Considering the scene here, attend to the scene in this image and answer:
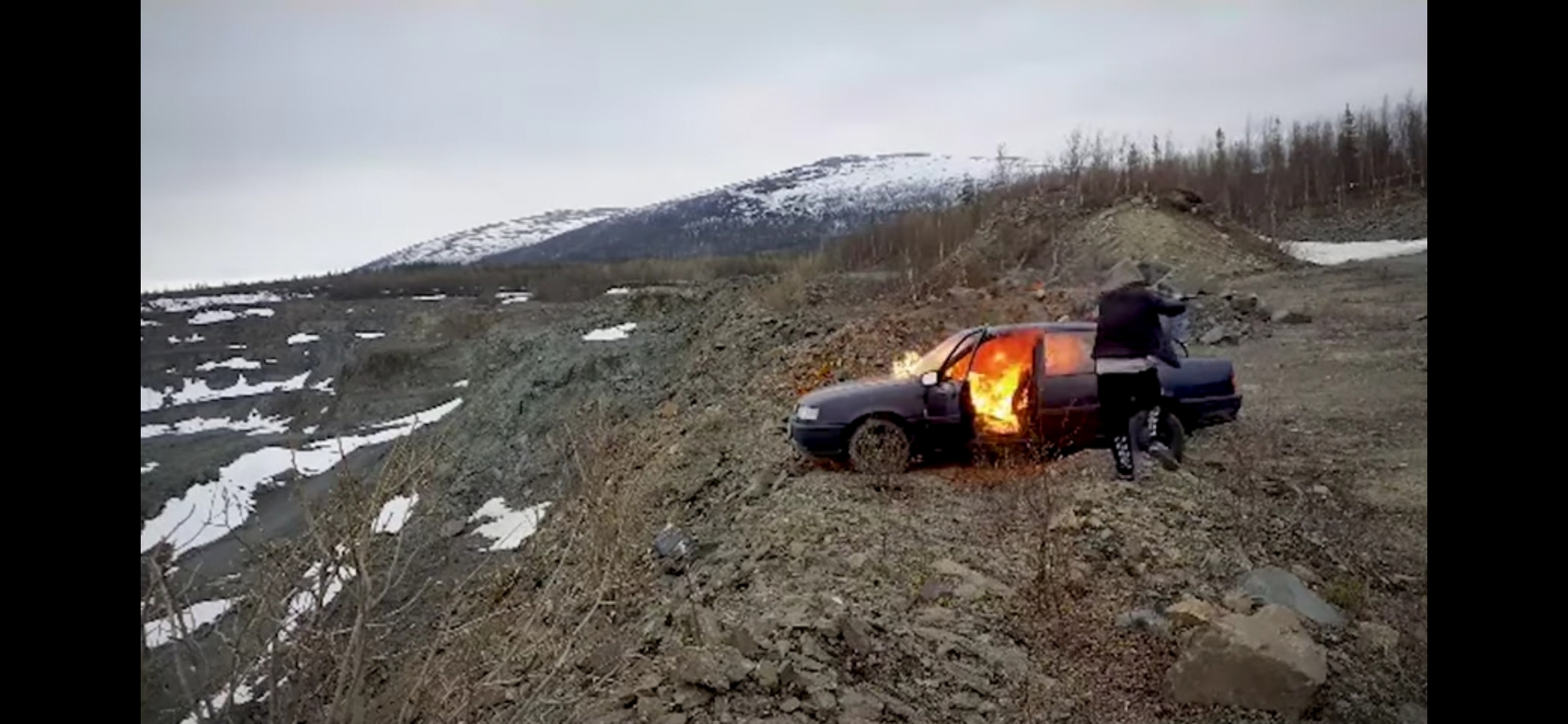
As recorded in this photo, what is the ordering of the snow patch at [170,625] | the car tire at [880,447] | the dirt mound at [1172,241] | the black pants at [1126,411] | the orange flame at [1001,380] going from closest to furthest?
1. the snow patch at [170,625]
2. the black pants at [1126,411]
3. the orange flame at [1001,380]
4. the dirt mound at [1172,241]
5. the car tire at [880,447]

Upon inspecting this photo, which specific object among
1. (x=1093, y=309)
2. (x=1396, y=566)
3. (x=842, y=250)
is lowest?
(x=1396, y=566)

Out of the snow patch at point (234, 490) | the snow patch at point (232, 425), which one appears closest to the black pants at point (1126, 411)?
the snow patch at point (234, 490)

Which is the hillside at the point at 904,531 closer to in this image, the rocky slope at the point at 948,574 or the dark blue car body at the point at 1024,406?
the rocky slope at the point at 948,574

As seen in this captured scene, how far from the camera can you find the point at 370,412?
5.22 m

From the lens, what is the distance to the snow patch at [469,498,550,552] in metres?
5.67

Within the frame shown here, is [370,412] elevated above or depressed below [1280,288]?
below

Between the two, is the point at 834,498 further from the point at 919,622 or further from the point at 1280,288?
the point at 1280,288

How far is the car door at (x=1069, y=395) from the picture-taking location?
12.8 feet

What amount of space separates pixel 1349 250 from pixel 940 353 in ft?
5.68

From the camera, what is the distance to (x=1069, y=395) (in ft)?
13.1

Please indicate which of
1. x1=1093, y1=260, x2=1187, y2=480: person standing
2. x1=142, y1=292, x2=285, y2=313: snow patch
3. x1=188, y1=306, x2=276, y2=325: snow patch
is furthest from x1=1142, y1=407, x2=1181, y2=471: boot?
x1=188, y1=306, x2=276, y2=325: snow patch

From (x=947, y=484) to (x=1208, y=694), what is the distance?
1715mm

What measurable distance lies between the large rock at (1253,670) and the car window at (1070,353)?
1415mm
